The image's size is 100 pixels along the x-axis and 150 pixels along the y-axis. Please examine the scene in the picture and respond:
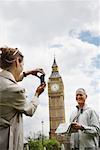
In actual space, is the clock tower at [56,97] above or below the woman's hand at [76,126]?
above

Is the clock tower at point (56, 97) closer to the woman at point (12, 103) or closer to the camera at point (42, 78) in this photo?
the camera at point (42, 78)

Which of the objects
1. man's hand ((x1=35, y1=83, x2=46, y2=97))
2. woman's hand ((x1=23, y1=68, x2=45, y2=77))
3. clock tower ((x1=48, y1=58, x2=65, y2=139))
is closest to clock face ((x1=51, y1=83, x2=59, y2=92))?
clock tower ((x1=48, y1=58, x2=65, y2=139))

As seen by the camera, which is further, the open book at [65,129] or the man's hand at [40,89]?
the open book at [65,129]

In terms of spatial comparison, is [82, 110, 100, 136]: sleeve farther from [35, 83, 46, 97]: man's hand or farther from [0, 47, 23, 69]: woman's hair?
[0, 47, 23, 69]: woman's hair

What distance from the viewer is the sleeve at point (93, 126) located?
423cm

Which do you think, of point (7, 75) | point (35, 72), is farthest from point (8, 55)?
point (35, 72)

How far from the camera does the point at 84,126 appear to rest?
4.18 meters

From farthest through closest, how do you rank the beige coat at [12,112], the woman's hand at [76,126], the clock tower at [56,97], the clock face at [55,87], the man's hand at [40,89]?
the clock face at [55,87], the clock tower at [56,97], the woman's hand at [76,126], the man's hand at [40,89], the beige coat at [12,112]

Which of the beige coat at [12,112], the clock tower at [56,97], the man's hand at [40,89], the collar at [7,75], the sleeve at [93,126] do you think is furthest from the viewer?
the clock tower at [56,97]

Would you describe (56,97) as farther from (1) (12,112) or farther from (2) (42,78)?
(1) (12,112)

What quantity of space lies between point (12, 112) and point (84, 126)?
1.67m

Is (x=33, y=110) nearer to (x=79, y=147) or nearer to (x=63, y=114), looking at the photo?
(x=79, y=147)

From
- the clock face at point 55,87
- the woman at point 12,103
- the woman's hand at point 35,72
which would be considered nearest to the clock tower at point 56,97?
the clock face at point 55,87

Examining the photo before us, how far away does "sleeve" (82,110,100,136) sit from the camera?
4234 millimetres
